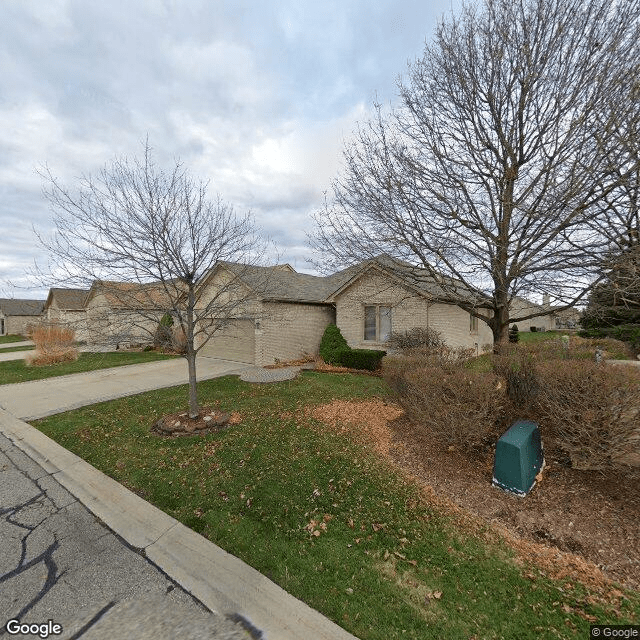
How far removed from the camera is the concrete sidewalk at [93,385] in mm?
7809

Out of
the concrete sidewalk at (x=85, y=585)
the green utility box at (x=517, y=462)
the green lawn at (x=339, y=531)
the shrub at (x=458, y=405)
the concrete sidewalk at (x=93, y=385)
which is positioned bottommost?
→ the concrete sidewalk at (x=85, y=585)

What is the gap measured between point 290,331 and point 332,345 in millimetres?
2149

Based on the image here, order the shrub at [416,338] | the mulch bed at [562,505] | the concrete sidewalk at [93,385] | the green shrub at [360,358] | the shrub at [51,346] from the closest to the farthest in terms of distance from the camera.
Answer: the mulch bed at [562,505] → the concrete sidewalk at [93,385] → the shrub at [416,338] → the green shrub at [360,358] → the shrub at [51,346]

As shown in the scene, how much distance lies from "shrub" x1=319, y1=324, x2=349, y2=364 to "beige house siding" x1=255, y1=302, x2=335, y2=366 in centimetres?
146

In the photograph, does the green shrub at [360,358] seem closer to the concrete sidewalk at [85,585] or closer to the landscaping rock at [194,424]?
the landscaping rock at [194,424]

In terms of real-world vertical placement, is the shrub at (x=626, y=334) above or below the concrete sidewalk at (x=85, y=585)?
above

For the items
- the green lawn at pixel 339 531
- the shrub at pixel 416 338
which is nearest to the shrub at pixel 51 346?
the green lawn at pixel 339 531

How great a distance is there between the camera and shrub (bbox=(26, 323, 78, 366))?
559 inches

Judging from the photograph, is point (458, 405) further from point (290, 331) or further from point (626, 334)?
point (626, 334)

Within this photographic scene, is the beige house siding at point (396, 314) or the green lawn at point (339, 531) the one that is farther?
the beige house siding at point (396, 314)

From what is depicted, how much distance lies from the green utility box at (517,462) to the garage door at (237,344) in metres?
10.8

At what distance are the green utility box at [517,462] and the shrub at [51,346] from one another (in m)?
16.7

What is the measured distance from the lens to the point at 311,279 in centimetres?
1884

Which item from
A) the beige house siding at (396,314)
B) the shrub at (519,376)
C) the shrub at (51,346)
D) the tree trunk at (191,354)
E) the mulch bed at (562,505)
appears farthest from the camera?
the shrub at (51,346)
